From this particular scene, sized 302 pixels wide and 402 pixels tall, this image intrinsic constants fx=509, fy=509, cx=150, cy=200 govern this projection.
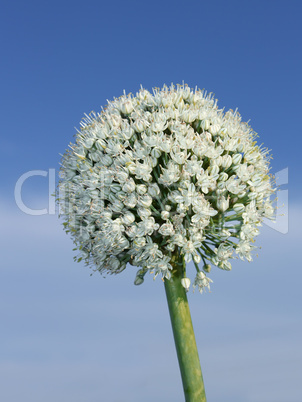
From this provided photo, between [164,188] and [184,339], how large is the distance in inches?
105

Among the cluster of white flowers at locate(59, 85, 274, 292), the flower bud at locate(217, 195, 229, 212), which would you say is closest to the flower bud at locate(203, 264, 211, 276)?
the cluster of white flowers at locate(59, 85, 274, 292)

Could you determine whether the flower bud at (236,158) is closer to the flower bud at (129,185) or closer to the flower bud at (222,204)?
the flower bud at (222,204)

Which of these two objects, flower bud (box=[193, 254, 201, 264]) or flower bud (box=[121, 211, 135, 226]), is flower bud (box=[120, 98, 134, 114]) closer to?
flower bud (box=[121, 211, 135, 226])

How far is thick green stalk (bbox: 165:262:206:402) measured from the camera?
873cm

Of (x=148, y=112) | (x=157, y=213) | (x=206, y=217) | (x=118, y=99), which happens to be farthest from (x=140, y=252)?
(x=118, y=99)

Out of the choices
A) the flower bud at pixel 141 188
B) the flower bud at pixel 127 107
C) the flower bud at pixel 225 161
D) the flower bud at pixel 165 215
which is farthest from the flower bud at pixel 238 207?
the flower bud at pixel 127 107

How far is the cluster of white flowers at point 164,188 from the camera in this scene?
321 inches

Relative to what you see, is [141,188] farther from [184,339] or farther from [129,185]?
[184,339]

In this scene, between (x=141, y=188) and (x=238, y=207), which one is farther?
(x=238, y=207)

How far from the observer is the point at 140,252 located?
8.38m

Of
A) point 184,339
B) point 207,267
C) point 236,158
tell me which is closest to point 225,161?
point 236,158

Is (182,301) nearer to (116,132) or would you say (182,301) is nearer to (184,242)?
(184,242)

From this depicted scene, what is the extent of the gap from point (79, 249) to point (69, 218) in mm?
607

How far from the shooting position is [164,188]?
332 inches
